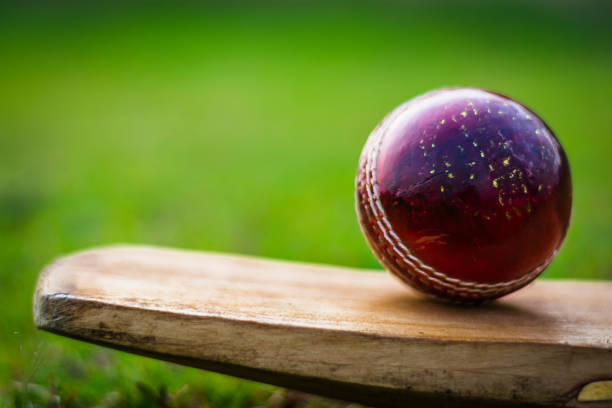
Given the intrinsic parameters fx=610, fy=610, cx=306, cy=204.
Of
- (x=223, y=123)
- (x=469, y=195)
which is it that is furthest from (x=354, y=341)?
(x=223, y=123)

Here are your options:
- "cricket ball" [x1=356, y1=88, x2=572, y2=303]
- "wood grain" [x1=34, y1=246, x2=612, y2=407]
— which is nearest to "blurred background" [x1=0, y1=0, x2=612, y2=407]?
"wood grain" [x1=34, y1=246, x2=612, y2=407]

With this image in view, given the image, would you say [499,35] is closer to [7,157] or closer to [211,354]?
[7,157]

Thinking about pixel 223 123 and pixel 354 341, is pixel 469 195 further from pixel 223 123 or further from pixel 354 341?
pixel 223 123

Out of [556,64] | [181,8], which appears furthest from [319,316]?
[181,8]

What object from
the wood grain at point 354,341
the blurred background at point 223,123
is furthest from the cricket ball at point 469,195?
the blurred background at point 223,123

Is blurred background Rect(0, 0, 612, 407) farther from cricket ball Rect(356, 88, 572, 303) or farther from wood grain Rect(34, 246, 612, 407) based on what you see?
cricket ball Rect(356, 88, 572, 303)

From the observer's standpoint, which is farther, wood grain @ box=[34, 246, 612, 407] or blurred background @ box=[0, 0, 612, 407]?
blurred background @ box=[0, 0, 612, 407]
